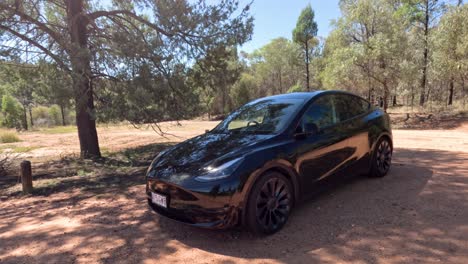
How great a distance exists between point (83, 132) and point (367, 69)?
16.6 m

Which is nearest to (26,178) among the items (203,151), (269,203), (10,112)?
(203,151)

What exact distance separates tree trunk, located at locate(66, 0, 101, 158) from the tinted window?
5608 mm

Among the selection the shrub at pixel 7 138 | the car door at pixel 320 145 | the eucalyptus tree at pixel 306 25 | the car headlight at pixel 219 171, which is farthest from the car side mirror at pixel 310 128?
the eucalyptus tree at pixel 306 25

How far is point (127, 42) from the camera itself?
8070mm

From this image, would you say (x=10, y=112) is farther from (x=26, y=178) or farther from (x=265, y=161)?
(x=265, y=161)

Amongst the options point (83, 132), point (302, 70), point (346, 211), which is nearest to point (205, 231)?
point (346, 211)

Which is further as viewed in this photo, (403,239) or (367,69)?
(367,69)

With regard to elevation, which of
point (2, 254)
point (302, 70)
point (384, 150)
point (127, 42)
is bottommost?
point (2, 254)

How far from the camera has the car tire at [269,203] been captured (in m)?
3.22

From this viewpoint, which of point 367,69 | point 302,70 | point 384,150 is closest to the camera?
point 384,150

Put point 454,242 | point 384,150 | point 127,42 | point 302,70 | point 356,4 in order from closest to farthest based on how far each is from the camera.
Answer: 1. point 454,242
2. point 384,150
3. point 127,42
4. point 356,4
5. point 302,70

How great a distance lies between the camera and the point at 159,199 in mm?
3473

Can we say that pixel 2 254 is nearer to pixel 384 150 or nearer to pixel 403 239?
pixel 403 239

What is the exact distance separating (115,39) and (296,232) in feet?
23.9
